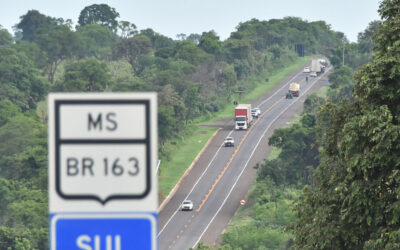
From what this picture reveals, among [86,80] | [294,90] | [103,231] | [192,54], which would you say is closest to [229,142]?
[86,80]

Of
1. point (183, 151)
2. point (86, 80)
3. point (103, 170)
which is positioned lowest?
point (183, 151)

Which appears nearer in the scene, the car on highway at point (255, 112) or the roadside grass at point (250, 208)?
the roadside grass at point (250, 208)

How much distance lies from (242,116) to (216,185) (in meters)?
24.3

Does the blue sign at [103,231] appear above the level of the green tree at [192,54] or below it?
below

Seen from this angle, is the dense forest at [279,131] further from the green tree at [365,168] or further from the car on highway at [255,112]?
the car on highway at [255,112]

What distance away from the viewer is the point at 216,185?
118 m

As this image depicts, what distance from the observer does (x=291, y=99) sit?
6742 inches

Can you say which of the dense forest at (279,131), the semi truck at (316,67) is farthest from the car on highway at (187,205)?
the semi truck at (316,67)

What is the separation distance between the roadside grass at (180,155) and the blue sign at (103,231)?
105493 mm

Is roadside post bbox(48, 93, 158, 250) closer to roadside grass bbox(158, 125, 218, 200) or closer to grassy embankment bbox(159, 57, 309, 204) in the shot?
grassy embankment bbox(159, 57, 309, 204)

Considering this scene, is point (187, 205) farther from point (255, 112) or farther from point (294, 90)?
point (294, 90)

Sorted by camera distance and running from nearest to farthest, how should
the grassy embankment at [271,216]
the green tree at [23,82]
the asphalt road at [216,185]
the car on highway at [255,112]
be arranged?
the grassy embankment at [271,216] < the asphalt road at [216,185] < the car on highway at [255,112] < the green tree at [23,82]

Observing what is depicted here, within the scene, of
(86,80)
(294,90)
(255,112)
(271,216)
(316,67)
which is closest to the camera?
A: (271,216)

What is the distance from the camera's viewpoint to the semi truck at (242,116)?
456ft
